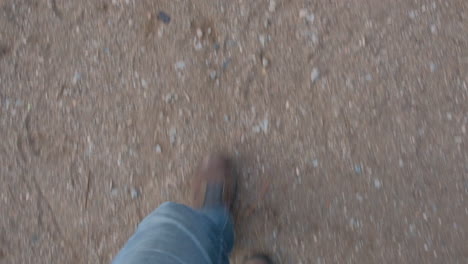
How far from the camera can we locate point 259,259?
1.59 meters

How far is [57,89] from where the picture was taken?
1764 mm

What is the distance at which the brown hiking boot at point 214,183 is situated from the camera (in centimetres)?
162

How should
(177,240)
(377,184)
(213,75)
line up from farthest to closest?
(213,75) < (377,184) < (177,240)

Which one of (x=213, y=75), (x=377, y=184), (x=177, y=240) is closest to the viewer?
(x=177, y=240)

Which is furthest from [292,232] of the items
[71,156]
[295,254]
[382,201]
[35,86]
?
[35,86]

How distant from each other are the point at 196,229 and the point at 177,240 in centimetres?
10

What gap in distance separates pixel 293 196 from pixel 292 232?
147 millimetres

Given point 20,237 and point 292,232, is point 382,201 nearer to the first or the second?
point 292,232

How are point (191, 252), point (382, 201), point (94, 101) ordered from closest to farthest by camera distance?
point (191, 252)
point (382, 201)
point (94, 101)

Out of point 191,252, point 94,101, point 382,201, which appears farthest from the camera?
point 94,101

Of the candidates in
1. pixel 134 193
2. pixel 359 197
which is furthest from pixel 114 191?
pixel 359 197

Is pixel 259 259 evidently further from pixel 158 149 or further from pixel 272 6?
pixel 272 6

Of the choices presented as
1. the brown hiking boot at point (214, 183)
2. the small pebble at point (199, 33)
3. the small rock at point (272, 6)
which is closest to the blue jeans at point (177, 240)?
the brown hiking boot at point (214, 183)

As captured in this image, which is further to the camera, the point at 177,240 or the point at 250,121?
the point at 250,121
